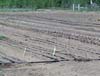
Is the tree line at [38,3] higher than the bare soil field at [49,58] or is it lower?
lower

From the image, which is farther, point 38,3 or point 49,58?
point 38,3

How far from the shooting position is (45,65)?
31.0ft

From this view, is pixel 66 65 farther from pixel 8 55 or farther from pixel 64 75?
pixel 8 55

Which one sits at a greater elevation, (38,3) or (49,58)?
(49,58)

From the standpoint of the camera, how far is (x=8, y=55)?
1113cm

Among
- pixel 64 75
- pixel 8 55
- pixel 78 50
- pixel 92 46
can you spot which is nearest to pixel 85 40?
pixel 92 46

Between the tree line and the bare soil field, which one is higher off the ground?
the bare soil field

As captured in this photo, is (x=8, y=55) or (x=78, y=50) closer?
(x=8, y=55)

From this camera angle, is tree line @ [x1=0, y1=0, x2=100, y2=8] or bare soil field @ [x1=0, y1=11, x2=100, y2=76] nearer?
bare soil field @ [x1=0, y1=11, x2=100, y2=76]

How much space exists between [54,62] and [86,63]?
93 cm

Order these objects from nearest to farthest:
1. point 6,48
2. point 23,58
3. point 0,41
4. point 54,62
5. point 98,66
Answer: point 98,66 → point 54,62 → point 23,58 → point 6,48 → point 0,41

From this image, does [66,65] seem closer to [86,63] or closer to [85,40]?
[86,63]

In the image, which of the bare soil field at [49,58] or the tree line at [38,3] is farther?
the tree line at [38,3]

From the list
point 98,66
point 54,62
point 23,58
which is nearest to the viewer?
point 98,66
